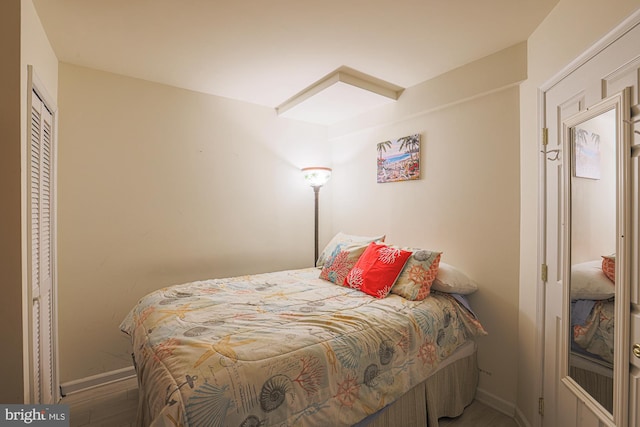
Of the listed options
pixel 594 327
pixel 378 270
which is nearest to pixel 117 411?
pixel 378 270

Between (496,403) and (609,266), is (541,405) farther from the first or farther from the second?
(609,266)

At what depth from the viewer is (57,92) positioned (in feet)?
7.75

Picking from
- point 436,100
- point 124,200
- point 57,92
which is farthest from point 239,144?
point 436,100

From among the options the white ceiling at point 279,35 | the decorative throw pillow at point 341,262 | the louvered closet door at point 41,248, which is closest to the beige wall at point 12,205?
the louvered closet door at point 41,248

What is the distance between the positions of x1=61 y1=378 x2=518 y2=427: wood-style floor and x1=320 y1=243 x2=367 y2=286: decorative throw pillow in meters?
1.20

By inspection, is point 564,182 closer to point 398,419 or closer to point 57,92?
point 398,419

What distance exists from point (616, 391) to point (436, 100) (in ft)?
7.14

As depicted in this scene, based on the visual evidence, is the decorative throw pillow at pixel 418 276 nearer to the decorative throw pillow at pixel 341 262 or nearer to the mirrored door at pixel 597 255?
the decorative throw pillow at pixel 341 262

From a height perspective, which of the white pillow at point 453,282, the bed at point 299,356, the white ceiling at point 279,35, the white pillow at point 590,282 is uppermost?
the white ceiling at point 279,35

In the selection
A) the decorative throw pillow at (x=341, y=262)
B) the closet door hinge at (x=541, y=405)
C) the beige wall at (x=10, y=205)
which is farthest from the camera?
the decorative throw pillow at (x=341, y=262)

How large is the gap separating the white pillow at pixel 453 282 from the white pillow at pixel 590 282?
75 cm

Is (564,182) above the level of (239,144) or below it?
below

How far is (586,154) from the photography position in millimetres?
1491

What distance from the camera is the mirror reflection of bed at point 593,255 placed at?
1.31 meters
